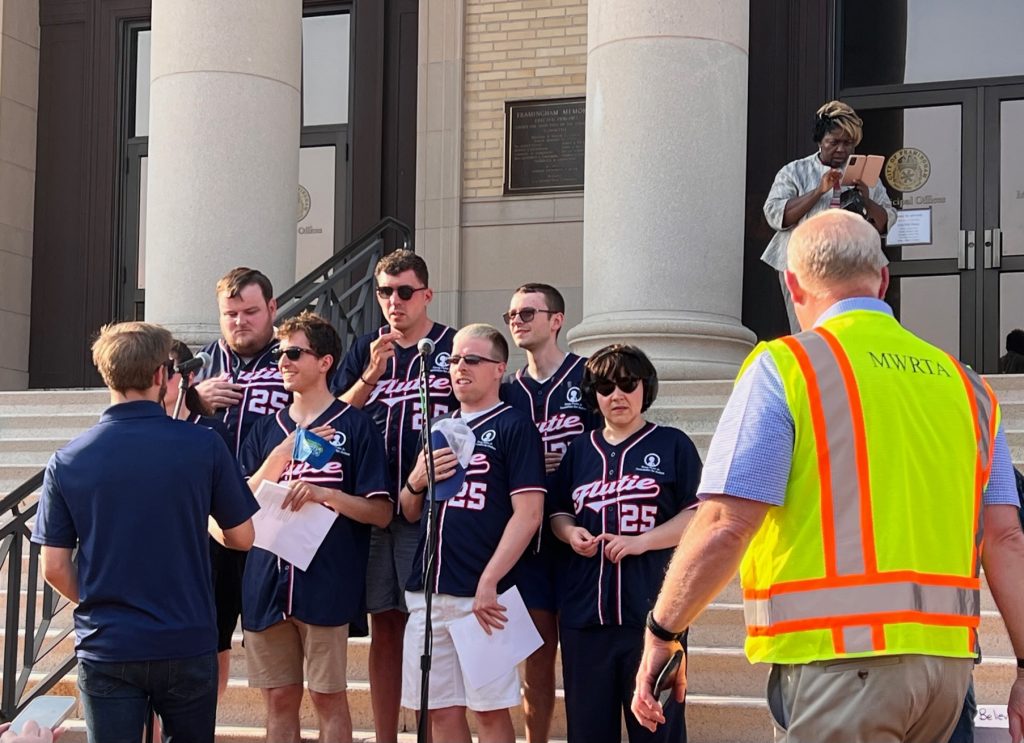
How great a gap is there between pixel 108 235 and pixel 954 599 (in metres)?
12.6

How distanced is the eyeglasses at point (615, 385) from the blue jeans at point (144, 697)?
2.03 metres

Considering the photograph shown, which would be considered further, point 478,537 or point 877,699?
point 478,537

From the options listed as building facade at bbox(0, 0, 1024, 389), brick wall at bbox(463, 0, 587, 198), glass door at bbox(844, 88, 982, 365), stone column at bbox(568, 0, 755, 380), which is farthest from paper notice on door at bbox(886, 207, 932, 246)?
brick wall at bbox(463, 0, 587, 198)

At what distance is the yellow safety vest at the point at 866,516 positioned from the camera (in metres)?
3.71

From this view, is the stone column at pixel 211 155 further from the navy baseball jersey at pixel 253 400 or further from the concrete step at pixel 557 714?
the concrete step at pixel 557 714

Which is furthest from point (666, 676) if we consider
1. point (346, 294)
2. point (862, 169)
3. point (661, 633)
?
point (346, 294)

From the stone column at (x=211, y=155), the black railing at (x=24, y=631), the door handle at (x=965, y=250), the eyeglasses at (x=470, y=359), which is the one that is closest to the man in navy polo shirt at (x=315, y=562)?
the eyeglasses at (x=470, y=359)

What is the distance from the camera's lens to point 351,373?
7.35 m

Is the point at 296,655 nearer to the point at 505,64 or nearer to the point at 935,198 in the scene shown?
the point at 935,198

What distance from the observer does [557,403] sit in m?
6.95

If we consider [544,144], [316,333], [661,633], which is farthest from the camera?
[544,144]

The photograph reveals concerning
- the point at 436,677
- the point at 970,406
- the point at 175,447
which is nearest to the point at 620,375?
the point at 436,677

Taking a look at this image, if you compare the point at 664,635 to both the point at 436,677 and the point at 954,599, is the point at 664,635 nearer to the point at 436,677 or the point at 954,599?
the point at 954,599

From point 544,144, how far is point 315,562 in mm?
7642
